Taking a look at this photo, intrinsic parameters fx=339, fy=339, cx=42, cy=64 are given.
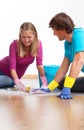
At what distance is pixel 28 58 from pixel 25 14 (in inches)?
60.7

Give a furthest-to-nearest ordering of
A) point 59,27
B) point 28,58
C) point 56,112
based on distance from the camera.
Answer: point 28,58
point 59,27
point 56,112

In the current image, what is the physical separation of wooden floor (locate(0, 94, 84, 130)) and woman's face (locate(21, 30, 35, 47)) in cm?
41

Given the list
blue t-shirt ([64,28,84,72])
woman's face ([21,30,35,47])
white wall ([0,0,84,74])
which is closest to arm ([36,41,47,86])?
woman's face ([21,30,35,47])

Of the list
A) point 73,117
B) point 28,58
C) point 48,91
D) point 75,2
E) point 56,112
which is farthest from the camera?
point 75,2

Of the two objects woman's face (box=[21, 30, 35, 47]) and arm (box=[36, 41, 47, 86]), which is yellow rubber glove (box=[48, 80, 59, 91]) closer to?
arm (box=[36, 41, 47, 86])

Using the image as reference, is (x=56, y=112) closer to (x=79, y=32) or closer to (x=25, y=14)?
(x=79, y=32)

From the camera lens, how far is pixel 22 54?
7.91ft

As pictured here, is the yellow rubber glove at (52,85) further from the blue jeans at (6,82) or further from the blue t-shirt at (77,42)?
the blue jeans at (6,82)

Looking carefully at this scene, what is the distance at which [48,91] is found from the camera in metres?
2.21

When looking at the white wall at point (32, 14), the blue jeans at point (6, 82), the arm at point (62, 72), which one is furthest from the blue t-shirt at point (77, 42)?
the white wall at point (32, 14)

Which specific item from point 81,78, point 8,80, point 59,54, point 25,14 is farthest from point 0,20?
point 81,78

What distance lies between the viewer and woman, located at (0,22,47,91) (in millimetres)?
2303

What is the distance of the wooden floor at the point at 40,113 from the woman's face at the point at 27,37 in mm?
409

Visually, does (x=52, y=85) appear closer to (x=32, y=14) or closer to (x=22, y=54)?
(x=22, y=54)
